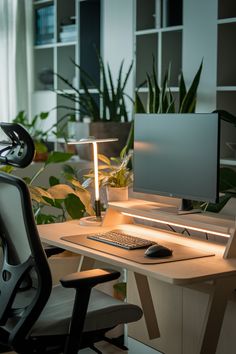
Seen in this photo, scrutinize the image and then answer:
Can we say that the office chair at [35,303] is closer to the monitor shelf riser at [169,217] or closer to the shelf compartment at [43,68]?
the monitor shelf riser at [169,217]

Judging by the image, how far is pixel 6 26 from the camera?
19.3ft

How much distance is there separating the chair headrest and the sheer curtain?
3.31 meters

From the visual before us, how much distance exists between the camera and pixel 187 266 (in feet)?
8.33

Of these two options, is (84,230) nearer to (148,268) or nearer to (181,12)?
(148,268)

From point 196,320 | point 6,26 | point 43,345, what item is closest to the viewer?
point 43,345

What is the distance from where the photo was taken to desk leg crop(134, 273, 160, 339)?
3123mm

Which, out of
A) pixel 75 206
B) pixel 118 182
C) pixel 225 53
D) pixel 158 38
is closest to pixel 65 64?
pixel 158 38

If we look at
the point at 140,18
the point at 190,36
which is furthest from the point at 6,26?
the point at 190,36

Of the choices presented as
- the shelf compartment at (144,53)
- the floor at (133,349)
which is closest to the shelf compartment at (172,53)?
the shelf compartment at (144,53)

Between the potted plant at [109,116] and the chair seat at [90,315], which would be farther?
the potted plant at [109,116]

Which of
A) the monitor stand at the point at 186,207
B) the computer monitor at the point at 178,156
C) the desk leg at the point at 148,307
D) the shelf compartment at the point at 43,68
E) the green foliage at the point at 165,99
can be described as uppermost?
the shelf compartment at the point at 43,68

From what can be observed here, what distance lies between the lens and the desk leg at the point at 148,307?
312cm

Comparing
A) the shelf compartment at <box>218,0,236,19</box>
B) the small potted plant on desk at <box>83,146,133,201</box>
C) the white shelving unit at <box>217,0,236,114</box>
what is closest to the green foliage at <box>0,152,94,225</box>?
the small potted plant on desk at <box>83,146,133,201</box>

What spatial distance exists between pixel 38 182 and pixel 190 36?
1.42 meters
